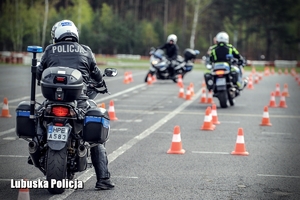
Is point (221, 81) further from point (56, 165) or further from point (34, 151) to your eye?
point (56, 165)

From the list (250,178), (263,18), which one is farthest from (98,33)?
(250,178)

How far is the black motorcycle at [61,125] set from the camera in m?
8.77

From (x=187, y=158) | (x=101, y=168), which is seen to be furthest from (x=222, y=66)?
(x=101, y=168)

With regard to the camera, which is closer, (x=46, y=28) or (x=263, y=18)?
(x=46, y=28)

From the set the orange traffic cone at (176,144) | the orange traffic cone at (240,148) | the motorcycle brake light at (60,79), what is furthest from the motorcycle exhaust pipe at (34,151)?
the orange traffic cone at (240,148)

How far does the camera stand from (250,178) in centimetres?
1052

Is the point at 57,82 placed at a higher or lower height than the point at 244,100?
higher

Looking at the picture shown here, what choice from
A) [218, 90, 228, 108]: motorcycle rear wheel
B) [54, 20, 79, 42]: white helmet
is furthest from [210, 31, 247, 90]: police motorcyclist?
[54, 20, 79, 42]: white helmet

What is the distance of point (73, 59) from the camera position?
371 inches

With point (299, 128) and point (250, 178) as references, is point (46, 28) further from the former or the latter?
point (250, 178)

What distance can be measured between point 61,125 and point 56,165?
422 millimetres

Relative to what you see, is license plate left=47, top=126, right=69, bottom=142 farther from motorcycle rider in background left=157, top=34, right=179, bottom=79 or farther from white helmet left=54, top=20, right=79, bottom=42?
motorcycle rider in background left=157, top=34, right=179, bottom=79

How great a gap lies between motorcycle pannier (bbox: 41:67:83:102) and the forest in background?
212 feet

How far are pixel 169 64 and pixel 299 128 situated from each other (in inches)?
684
